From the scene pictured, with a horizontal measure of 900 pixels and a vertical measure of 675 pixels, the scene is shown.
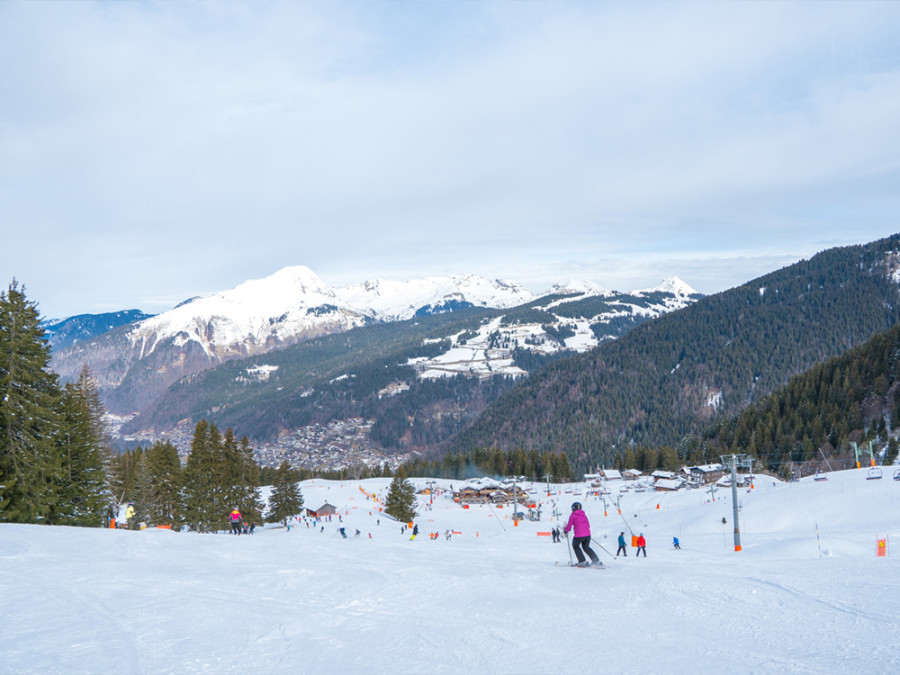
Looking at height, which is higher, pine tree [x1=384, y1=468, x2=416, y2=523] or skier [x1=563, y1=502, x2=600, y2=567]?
skier [x1=563, y1=502, x2=600, y2=567]

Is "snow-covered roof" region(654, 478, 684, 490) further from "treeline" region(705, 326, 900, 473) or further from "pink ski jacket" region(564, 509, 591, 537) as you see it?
"pink ski jacket" region(564, 509, 591, 537)

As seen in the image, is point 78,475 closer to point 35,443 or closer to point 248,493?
point 35,443

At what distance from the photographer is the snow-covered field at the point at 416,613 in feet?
25.0

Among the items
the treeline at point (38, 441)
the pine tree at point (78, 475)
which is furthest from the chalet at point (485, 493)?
the pine tree at point (78, 475)

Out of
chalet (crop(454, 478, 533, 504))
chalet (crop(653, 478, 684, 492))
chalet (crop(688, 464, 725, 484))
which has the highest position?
chalet (crop(688, 464, 725, 484))

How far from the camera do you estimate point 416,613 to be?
10602mm

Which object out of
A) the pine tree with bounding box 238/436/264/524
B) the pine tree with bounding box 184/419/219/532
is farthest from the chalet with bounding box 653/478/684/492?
the pine tree with bounding box 184/419/219/532

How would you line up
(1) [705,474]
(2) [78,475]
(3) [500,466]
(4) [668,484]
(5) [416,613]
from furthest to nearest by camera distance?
(3) [500,466] → (1) [705,474] → (4) [668,484] → (2) [78,475] → (5) [416,613]

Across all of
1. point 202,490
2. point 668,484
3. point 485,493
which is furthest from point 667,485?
point 202,490

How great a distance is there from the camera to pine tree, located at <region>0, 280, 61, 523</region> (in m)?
27.9

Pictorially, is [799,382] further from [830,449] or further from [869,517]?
[869,517]

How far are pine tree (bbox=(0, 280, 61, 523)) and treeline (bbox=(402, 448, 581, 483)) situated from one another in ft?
338

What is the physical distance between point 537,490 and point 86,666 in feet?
368

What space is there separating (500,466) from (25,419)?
119 meters
